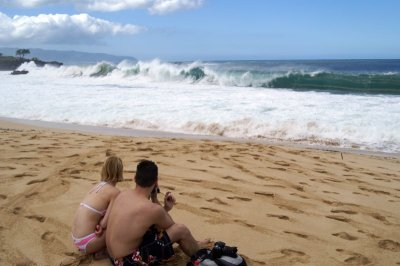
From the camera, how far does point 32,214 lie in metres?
4.32

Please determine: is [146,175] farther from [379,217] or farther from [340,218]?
[379,217]

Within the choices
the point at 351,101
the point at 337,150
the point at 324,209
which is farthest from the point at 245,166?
the point at 351,101

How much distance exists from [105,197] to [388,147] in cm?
651

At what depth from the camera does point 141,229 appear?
3.07m

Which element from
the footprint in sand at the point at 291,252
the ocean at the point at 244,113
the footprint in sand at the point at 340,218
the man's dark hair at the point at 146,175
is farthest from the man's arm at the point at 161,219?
the ocean at the point at 244,113

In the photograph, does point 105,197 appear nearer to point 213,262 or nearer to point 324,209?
point 213,262

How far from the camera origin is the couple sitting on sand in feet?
10.1

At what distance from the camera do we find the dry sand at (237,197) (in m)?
3.62

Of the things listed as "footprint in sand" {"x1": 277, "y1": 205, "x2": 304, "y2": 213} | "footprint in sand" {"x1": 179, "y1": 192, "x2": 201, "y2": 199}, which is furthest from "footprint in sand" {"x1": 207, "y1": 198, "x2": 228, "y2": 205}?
"footprint in sand" {"x1": 277, "y1": 205, "x2": 304, "y2": 213}

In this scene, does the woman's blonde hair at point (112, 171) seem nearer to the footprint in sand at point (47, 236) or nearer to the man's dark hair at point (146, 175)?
the man's dark hair at point (146, 175)

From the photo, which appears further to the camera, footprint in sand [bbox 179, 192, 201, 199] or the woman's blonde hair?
footprint in sand [bbox 179, 192, 201, 199]

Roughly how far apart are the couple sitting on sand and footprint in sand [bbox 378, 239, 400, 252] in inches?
65.2

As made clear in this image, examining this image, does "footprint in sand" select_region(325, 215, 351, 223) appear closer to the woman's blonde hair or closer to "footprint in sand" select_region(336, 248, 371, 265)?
"footprint in sand" select_region(336, 248, 371, 265)

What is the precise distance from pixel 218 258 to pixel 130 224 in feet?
2.30
